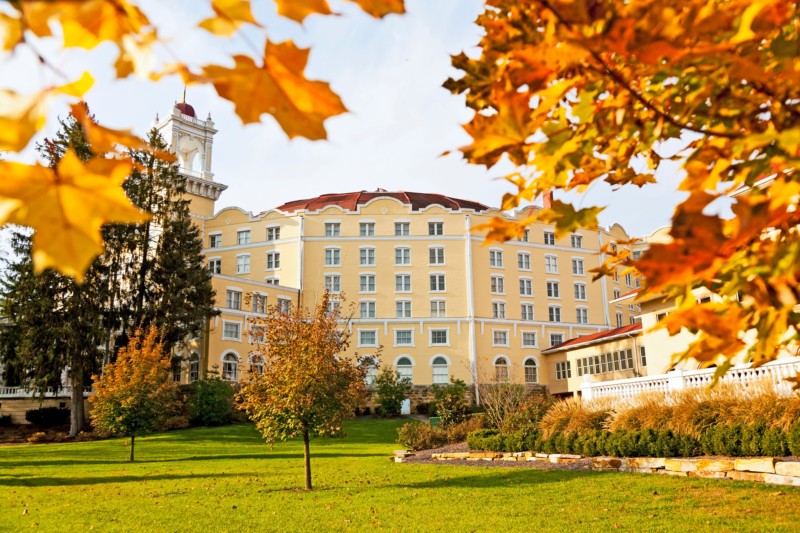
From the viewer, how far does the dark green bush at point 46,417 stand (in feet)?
115

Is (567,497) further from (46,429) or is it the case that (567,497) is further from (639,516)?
(46,429)

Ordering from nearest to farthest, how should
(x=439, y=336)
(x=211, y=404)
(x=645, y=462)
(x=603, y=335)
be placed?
(x=645, y=462) → (x=211, y=404) → (x=603, y=335) → (x=439, y=336)

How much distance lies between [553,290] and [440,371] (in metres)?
11.7

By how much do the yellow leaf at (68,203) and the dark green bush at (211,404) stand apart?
1321 inches

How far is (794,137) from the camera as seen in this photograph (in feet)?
2.90

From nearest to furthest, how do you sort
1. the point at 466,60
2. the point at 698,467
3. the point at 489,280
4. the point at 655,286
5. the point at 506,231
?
the point at 655,286, the point at 506,231, the point at 466,60, the point at 698,467, the point at 489,280

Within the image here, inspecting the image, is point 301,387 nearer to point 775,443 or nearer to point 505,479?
point 505,479

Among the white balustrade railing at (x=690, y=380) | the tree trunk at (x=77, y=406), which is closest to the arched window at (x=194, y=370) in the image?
the tree trunk at (x=77, y=406)

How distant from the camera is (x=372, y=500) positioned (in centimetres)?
1075

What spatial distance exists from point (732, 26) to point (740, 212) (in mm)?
401

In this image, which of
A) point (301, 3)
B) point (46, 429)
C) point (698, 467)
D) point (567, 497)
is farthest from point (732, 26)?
point (46, 429)

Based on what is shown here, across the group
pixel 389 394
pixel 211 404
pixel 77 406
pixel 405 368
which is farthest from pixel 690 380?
pixel 405 368

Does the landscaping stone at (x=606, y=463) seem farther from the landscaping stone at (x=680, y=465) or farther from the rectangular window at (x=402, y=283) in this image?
the rectangular window at (x=402, y=283)

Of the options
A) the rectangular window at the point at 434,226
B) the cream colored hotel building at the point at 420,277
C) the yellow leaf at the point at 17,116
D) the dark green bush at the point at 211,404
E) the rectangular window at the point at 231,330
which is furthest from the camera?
the rectangular window at the point at 434,226
